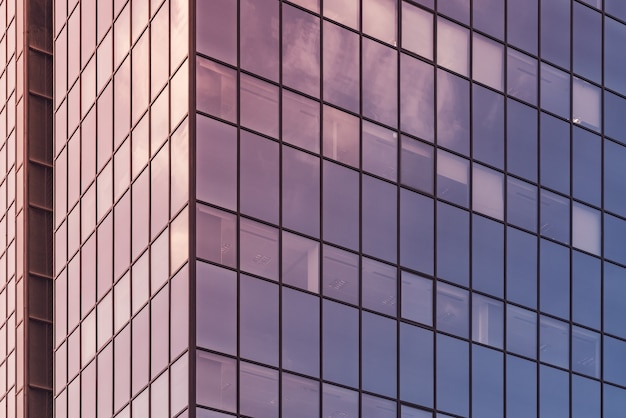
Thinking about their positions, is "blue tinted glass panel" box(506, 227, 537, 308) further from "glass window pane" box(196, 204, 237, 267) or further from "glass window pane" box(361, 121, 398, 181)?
"glass window pane" box(196, 204, 237, 267)

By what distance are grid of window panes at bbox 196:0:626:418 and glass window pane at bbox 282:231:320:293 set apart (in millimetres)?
49

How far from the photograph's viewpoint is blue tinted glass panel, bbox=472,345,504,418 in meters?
46.7

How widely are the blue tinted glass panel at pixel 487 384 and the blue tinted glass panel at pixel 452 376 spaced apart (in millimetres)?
371

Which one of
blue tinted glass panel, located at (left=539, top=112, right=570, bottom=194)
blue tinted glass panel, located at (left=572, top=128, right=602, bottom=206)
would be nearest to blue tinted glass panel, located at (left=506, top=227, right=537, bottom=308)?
blue tinted glass panel, located at (left=539, top=112, right=570, bottom=194)

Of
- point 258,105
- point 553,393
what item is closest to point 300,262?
point 258,105

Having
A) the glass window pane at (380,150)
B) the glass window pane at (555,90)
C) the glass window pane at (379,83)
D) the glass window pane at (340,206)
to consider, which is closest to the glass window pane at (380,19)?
the glass window pane at (379,83)

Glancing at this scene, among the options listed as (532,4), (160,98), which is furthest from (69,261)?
(532,4)

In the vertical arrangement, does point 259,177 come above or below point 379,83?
below

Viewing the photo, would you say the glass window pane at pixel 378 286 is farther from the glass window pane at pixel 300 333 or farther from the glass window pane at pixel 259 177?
the glass window pane at pixel 259 177

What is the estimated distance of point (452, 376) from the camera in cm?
4616

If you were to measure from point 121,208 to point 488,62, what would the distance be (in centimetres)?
1211

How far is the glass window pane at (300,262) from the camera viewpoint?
4300 centimetres

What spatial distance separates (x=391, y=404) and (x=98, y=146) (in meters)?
12.3
